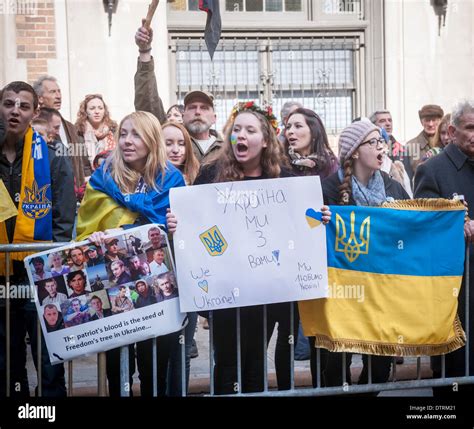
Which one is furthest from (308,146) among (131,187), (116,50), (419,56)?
(419,56)

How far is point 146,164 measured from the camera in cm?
561

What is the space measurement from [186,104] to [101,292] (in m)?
3.08

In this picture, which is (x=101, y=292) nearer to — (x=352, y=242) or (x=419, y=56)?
(x=352, y=242)

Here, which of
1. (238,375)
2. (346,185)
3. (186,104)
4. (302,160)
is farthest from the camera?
(186,104)

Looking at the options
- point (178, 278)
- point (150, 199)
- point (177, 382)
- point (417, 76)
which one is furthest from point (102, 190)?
point (417, 76)

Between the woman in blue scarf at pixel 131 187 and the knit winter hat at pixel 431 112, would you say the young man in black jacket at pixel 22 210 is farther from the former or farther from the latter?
the knit winter hat at pixel 431 112

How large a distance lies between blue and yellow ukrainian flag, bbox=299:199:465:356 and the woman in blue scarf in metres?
1.05

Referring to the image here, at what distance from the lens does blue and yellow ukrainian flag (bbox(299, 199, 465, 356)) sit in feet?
18.6

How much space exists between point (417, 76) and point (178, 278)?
24.7ft

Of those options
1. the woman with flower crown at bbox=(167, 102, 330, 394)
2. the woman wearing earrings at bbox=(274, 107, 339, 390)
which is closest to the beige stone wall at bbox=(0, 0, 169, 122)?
the woman wearing earrings at bbox=(274, 107, 339, 390)

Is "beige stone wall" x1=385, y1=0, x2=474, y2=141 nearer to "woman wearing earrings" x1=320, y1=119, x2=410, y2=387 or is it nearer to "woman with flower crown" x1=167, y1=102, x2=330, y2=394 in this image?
"woman wearing earrings" x1=320, y1=119, x2=410, y2=387

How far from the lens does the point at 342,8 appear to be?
→ 12273 millimetres

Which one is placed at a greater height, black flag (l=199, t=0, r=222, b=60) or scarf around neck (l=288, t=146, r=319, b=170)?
black flag (l=199, t=0, r=222, b=60)

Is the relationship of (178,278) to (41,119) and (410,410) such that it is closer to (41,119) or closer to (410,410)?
(410,410)
